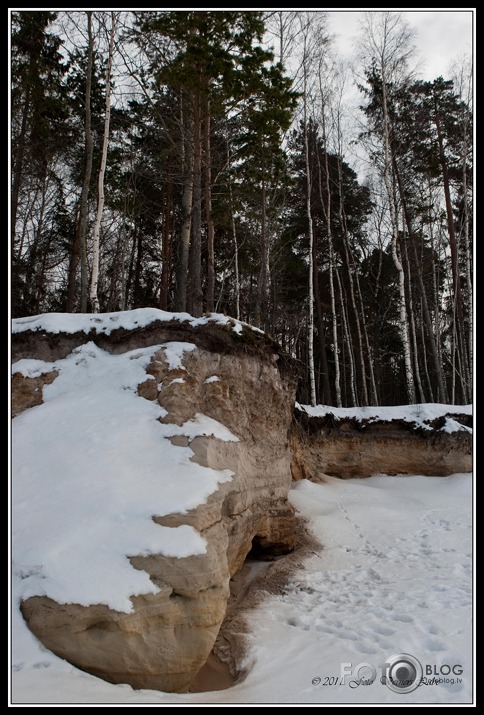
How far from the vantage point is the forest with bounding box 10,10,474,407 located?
1085 centimetres

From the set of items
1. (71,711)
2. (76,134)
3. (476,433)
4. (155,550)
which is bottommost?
(71,711)

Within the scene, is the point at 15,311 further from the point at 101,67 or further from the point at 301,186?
the point at 301,186

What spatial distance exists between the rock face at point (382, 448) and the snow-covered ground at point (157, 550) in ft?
13.9

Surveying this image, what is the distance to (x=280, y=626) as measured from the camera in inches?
204

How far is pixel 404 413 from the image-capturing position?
12977 millimetres

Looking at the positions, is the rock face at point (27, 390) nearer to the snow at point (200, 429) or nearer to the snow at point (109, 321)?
the snow at point (109, 321)

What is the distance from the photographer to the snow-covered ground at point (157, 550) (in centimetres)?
361

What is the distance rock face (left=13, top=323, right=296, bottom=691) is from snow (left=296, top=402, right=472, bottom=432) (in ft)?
13.0

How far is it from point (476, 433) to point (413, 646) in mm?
3138

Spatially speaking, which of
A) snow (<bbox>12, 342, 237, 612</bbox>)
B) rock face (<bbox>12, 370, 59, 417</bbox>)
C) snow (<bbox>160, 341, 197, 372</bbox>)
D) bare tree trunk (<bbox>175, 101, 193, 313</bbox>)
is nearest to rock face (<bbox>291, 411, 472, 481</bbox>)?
bare tree trunk (<bbox>175, 101, 193, 313</bbox>)

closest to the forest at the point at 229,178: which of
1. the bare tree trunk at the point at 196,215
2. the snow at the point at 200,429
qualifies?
the bare tree trunk at the point at 196,215

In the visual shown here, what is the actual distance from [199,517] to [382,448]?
925cm

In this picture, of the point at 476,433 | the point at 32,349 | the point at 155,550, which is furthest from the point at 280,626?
the point at 32,349

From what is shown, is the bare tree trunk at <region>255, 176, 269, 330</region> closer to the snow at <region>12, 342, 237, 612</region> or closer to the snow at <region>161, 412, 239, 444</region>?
the snow at <region>12, 342, 237, 612</region>
